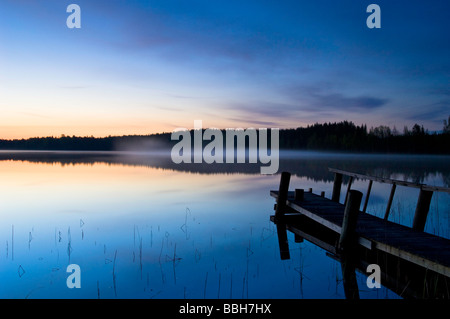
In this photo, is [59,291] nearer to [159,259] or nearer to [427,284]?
[159,259]

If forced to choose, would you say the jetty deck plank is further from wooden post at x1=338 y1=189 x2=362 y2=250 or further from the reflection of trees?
the reflection of trees

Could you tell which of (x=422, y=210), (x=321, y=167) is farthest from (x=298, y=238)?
(x=321, y=167)

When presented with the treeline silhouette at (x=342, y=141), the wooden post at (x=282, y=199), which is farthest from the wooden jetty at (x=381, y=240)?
the treeline silhouette at (x=342, y=141)

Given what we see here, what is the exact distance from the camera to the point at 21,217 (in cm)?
1362

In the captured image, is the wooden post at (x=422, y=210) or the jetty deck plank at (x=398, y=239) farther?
the wooden post at (x=422, y=210)

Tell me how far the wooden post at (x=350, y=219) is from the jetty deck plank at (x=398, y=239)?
0.23 m

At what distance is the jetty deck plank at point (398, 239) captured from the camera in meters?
5.52

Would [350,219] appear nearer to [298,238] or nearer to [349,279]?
[349,279]

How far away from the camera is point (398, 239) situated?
22.0 feet

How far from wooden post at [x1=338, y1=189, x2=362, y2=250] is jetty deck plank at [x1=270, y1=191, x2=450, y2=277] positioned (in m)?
0.23

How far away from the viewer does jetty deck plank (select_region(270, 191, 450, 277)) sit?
552cm

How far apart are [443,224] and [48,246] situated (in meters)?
13.7

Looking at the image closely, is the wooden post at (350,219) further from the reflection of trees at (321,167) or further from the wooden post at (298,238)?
the reflection of trees at (321,167)
